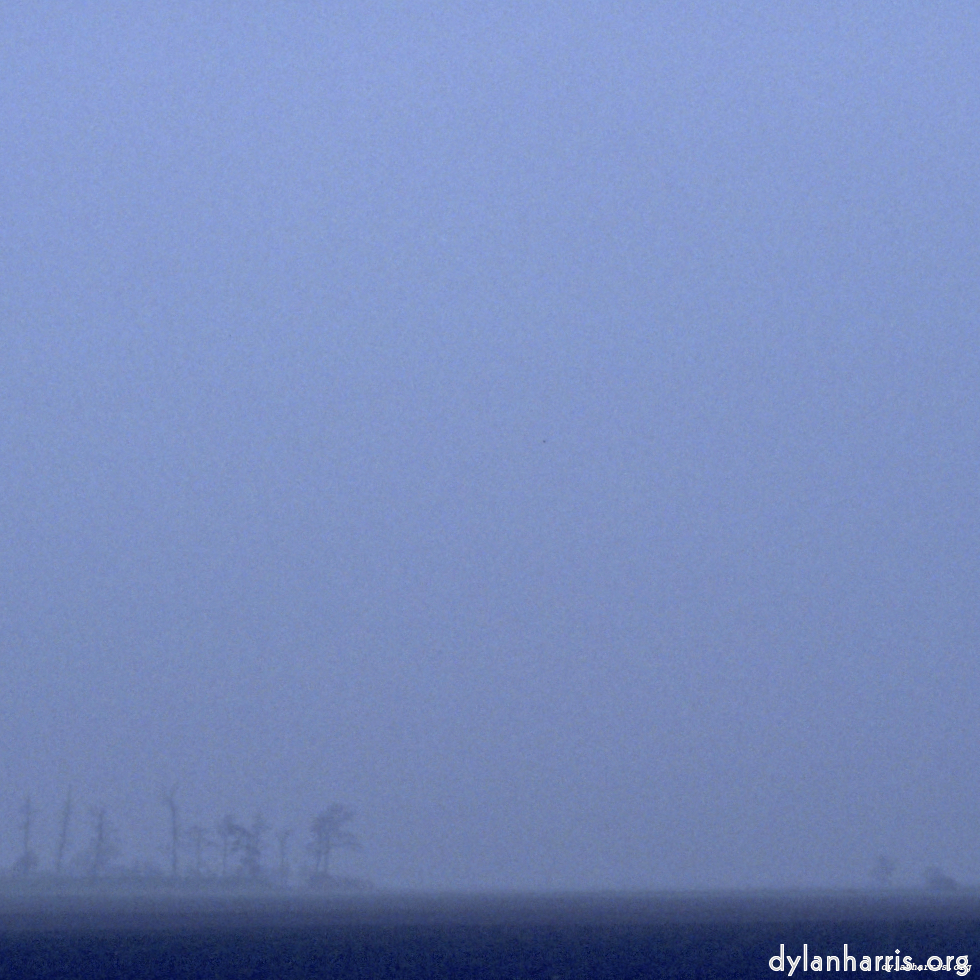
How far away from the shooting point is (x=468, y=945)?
3791 centimetres

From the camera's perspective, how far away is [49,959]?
31500 mm

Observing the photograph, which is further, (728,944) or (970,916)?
(970,916)

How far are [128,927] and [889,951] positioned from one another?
24.8 m

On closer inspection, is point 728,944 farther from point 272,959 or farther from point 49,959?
point 49,959

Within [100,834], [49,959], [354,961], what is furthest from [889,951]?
[100,834]

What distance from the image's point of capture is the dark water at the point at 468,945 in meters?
29.7

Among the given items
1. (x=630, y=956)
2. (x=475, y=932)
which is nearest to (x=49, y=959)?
(x=630, y=956)

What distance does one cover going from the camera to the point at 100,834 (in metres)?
130

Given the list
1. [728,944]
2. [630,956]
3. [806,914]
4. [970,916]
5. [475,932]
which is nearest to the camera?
[630,956]

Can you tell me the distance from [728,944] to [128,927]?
1999 cm

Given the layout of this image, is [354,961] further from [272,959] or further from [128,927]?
[128,927]

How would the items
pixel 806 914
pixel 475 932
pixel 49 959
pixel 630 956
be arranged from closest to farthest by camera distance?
pixel 49 959
pixel 630 956
pixel 475 932
pixel 806 914

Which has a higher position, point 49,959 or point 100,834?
point 100,834

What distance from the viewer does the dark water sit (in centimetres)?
2972
